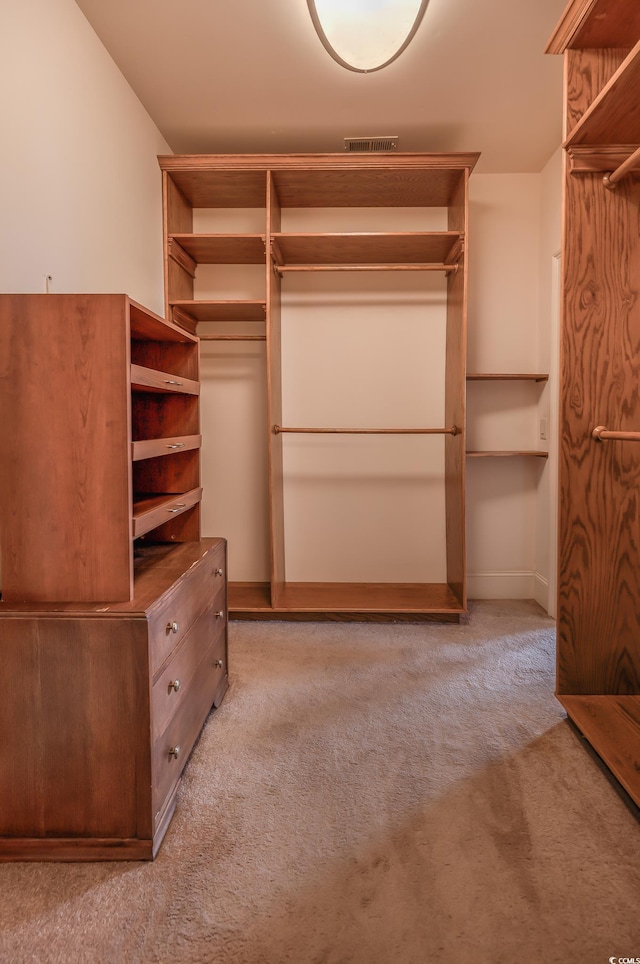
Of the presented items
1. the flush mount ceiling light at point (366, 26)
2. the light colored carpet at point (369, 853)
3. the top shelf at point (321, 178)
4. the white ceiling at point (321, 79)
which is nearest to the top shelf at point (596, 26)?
the white ceiling at point (321, 79)

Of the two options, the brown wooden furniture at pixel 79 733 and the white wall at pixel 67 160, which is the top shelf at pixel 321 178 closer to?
the white wall at pixel 67 160

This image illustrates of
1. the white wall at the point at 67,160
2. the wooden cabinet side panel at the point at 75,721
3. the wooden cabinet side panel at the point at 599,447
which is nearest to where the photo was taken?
the wooden cabinet side panel at the point at 75,721

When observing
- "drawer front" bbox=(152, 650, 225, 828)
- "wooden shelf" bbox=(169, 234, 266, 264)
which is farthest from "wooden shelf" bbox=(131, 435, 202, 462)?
"wooden shelf" bbox=(169, 234, 266, 264)

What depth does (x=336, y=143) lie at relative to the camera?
122 inches

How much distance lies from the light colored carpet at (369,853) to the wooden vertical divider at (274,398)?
0.97 metres

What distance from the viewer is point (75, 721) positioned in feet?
4.50

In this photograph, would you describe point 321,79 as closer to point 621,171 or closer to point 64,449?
point 621,171

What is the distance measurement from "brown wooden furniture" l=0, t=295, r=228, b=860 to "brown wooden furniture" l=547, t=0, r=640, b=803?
1.45 meters

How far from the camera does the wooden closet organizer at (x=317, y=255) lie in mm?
2922

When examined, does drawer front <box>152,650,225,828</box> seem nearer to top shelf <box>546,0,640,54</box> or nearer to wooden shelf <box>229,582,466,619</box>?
wooden shelf <box>229,582,466,619</box>

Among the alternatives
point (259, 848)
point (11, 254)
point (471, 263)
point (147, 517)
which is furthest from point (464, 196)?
point (259, 848)

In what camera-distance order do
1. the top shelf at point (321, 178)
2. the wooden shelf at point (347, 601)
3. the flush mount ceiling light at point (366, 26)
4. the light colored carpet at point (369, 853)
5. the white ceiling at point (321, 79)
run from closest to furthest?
the light colored carpet at point (369, 853), the flush mount ceiling light at point (366, 26), the white ceiling at point (321, 79), the top shelf at point (321, 178), the wooden shelf at point (347, 601)

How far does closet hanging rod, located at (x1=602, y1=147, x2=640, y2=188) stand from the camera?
175cm

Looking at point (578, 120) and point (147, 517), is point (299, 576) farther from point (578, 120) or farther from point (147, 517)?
point (578, 120)
